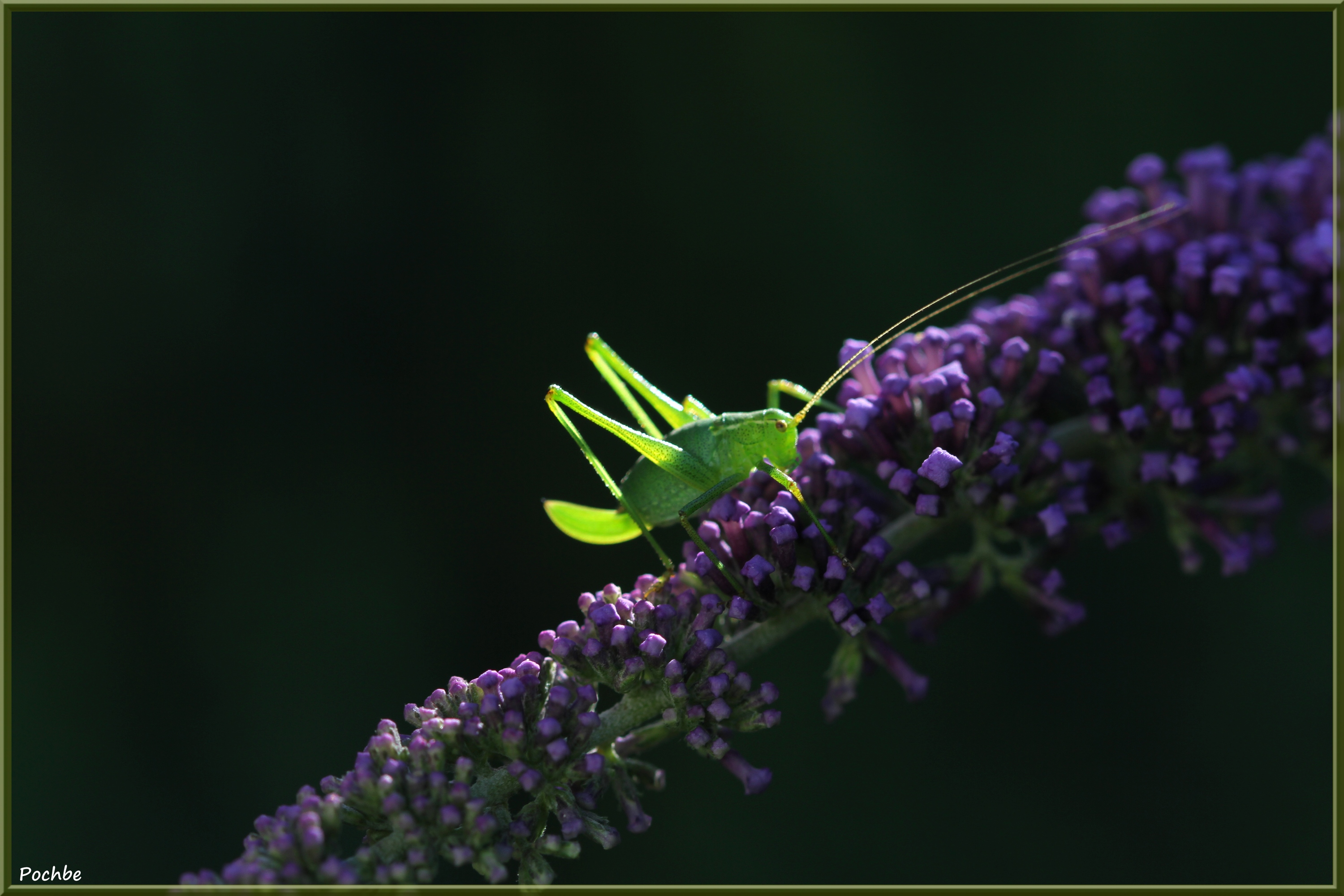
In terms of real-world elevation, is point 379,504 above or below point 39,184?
below

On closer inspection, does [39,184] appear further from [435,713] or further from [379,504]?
[435,713]

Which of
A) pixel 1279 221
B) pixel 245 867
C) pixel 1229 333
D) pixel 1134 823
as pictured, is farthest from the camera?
pixel 1134 823

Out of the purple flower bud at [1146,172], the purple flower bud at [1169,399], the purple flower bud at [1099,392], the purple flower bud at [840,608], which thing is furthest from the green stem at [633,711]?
the purple flower bud at [1146,172]

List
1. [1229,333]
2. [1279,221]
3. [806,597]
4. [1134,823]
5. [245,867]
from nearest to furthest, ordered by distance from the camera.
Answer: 1. [245,867]
2. [806,597]
3. [1229,333]
4. [1279,221]
5. [1134,823]

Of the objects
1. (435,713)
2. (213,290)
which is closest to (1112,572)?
(435,713)

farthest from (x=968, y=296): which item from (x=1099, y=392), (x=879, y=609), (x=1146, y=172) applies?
(x=879, y=609)

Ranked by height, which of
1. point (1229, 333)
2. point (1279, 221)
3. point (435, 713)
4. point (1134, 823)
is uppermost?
point (1279, 221)

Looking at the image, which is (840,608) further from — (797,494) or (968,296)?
(968,296)

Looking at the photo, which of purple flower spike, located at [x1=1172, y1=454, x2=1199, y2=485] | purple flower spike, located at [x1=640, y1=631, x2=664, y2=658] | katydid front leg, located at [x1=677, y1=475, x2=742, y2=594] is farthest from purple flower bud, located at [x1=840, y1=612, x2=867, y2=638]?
purple flower spike, located at [x1=1172, y1=454, x2=1199, y2=485]
